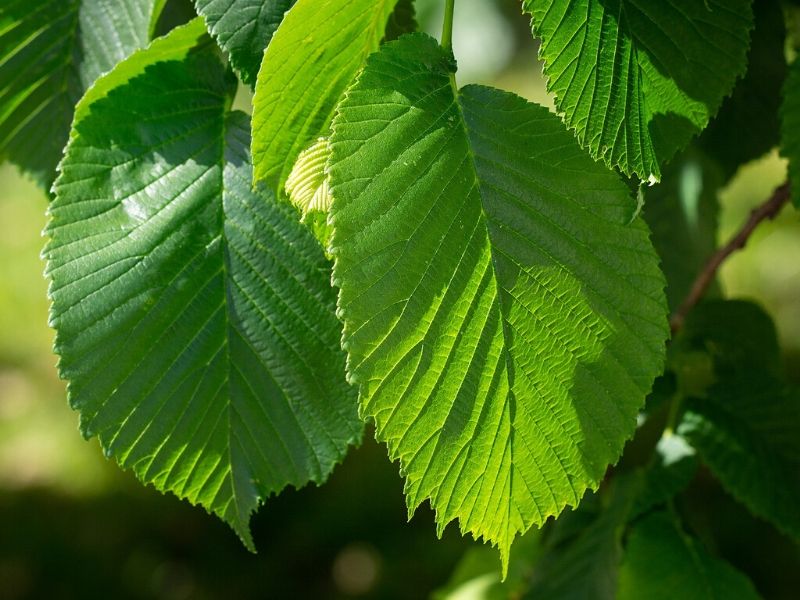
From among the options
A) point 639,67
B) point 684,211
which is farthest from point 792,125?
point 684,211

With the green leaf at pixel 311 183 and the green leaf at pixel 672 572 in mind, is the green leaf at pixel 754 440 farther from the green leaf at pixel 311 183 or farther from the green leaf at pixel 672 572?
the green leaf at pixel 311 183

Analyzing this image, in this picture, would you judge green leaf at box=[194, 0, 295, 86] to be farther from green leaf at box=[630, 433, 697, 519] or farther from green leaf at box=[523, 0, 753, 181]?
green leaf at box=[630, 433, 697, 519]

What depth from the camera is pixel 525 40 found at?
18.5ft

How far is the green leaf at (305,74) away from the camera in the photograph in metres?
0.70

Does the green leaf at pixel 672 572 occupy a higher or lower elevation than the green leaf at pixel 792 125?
lower

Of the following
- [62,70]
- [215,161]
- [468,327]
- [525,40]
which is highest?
[525,40]

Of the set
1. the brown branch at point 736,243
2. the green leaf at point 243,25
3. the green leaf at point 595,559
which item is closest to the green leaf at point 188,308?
the green leaf at point 243,25

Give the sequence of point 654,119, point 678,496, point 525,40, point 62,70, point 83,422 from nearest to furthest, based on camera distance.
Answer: point 654,119, point 83,422, point 62,70, point 678,496, point 525,40

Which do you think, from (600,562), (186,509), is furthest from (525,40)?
(600,562)

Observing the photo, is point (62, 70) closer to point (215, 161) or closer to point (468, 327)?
point (215, 161)

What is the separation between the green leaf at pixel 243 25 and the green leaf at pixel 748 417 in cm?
70

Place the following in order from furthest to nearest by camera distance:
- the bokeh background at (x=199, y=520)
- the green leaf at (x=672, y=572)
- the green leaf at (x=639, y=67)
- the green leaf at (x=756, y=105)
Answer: the bokeh background at (x=199, y=520), the green leaf at (x=756, y=105), the green leaf at (x=672, y=572), the green leaf at (x=639, y=67)

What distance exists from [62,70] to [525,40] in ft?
16.3

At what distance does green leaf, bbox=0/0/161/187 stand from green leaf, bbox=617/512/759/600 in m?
0.78
